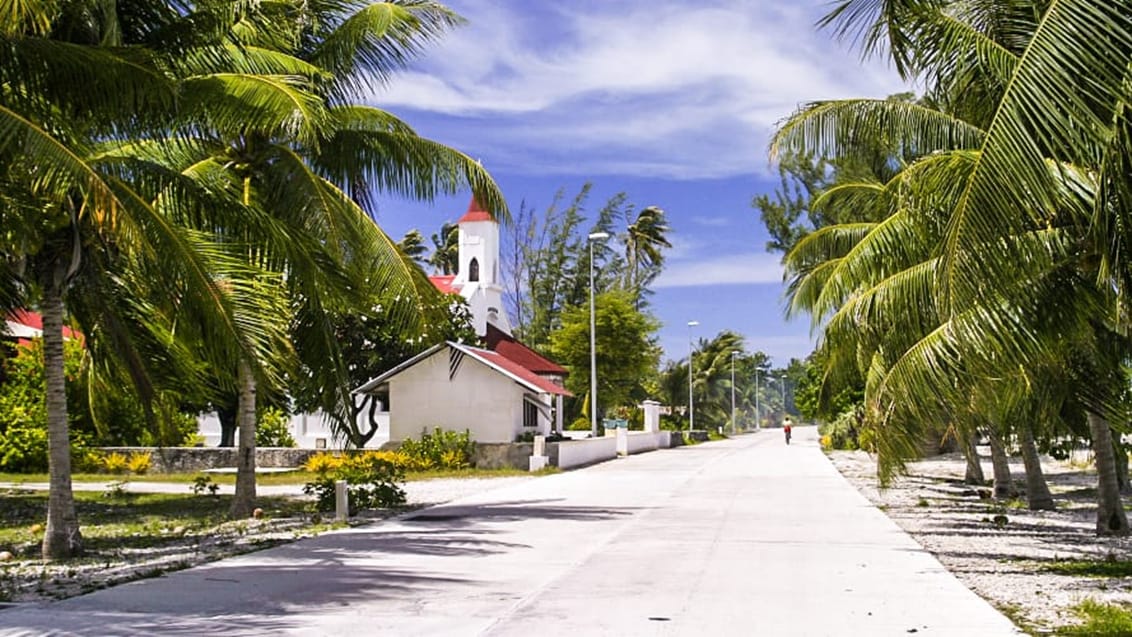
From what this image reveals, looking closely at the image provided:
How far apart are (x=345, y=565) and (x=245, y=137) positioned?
809 cm

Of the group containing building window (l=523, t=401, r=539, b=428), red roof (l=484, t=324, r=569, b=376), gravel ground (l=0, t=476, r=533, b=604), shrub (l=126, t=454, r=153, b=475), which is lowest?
gravel ground (l=0, t=476, r=533, b=604)

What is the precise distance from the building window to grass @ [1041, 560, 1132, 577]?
1019 inches

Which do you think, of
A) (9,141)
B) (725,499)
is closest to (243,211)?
(9,141)

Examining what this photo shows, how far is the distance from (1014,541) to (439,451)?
19.7 metres

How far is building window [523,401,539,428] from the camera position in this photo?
3788 centimetres

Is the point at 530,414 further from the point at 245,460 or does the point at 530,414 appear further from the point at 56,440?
the point at 56,440

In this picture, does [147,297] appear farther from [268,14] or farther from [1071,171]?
[1071,171]

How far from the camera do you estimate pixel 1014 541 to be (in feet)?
50.5

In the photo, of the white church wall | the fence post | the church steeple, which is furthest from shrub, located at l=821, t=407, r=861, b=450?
the fence post

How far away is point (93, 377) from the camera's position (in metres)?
17.5

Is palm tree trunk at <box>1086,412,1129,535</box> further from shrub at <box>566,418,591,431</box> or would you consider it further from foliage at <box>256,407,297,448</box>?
shrub at <box>566,418,591,431</box>

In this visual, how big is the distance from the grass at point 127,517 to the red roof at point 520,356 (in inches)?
991

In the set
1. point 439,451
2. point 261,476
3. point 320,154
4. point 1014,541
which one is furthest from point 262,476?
point 1014,541

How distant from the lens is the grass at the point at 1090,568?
11.7m
